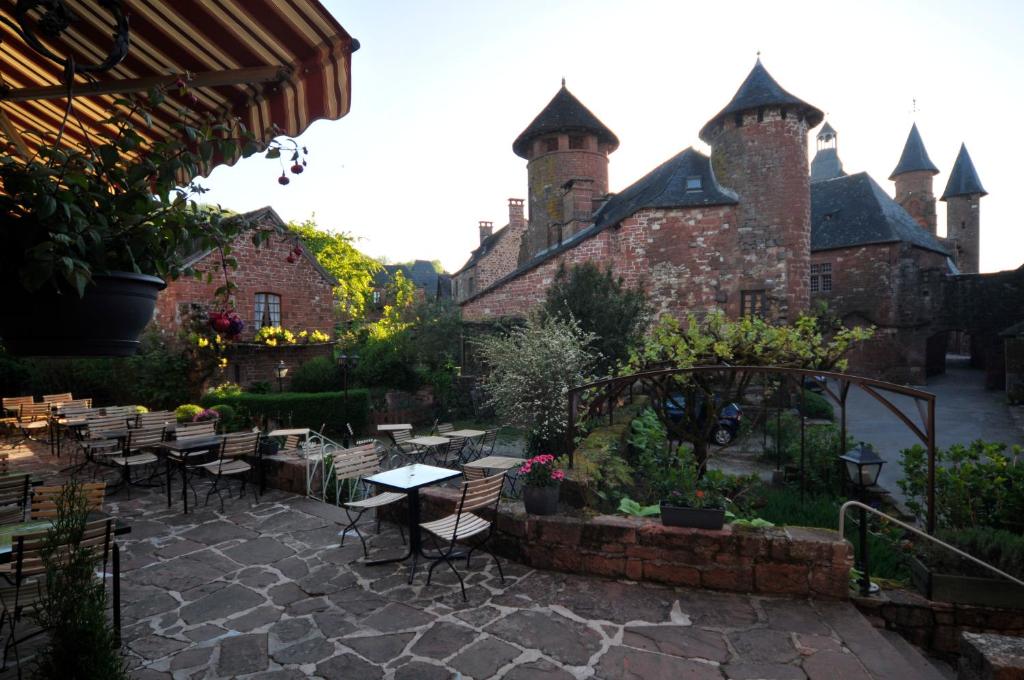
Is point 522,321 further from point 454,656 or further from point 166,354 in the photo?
point 454,656

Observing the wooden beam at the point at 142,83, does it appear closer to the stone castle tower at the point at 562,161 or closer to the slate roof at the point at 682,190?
the slate roof at the point at 682,190

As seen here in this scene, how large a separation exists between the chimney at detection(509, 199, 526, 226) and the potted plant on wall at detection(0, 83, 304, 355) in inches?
1368

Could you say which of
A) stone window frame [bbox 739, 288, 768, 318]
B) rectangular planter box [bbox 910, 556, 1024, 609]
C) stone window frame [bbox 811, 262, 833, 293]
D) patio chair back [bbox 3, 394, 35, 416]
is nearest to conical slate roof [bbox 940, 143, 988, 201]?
stone window frame [bbox 811, 262, 833, 293]

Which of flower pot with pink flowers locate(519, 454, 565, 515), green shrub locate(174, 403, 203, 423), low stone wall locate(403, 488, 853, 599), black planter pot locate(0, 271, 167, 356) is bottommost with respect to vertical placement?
low stone wall locate(403, 488, 853, 599)

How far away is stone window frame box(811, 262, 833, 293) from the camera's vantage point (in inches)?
1002

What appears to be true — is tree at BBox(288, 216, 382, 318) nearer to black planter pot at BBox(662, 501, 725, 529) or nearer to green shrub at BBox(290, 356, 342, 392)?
green shrub at BBox(290, 356, 342, 392)

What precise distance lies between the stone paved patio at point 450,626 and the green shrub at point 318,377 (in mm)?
10248

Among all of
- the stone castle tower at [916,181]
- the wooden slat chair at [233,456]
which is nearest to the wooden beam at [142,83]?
the wooden slat chair at [233,456]

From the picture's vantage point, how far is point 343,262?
28547 mm

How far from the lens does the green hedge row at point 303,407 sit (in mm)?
13156

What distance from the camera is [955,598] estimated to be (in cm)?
436

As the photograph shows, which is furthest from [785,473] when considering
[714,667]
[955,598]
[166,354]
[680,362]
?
[166,354]

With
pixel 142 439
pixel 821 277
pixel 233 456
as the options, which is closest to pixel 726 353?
pixel 233 456

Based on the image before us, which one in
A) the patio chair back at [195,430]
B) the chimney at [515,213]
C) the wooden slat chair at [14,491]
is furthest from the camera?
the chimney at [515,213]
